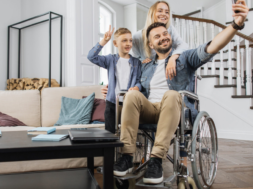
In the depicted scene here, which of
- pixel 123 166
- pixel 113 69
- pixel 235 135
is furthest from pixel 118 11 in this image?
pixel 123 166

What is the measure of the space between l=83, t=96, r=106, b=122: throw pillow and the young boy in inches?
21.8

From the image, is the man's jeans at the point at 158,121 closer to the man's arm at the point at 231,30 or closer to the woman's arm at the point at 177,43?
the man's arm at the point at 231,30

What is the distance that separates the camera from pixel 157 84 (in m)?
1.58

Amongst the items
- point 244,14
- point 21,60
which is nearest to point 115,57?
point 244,14

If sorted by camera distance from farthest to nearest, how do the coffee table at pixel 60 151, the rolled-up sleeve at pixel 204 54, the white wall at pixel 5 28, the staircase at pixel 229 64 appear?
the white wall at pixel 5 28
the staircase at pixel 229 64
the rolled-up sleeve at pixel 204 54
the coffee table at pixel 60 151

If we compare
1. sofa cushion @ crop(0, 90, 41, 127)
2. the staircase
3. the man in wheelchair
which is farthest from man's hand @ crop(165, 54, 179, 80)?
the staircase

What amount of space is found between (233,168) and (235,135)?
1.88 m

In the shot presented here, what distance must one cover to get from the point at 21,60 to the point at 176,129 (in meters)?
4.38

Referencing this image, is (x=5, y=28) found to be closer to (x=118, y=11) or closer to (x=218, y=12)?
(x=118, y=11)

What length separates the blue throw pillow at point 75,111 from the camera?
86.4 inches

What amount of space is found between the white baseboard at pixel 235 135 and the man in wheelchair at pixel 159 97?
2596mm

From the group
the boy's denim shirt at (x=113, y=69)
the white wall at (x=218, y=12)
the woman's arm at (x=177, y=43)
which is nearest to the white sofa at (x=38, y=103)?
the boy's denim shirt at (x=113, y=69)

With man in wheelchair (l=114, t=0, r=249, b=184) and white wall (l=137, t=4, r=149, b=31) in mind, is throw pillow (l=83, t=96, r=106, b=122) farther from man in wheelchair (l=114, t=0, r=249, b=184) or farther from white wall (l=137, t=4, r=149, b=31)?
white wall (l=137, t=4, r=149, b=31)

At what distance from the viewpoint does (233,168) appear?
200 centimetres
